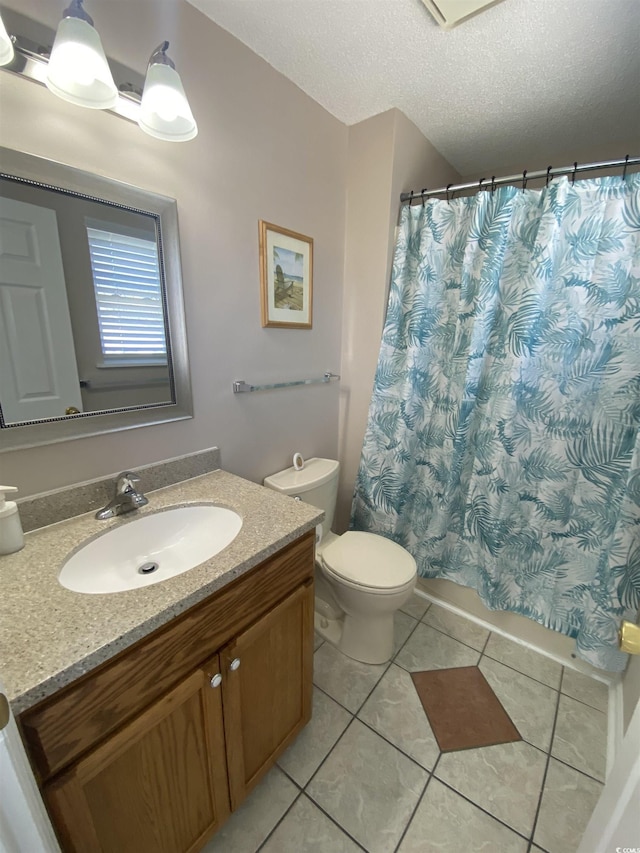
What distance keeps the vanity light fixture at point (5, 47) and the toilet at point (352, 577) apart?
133 cm

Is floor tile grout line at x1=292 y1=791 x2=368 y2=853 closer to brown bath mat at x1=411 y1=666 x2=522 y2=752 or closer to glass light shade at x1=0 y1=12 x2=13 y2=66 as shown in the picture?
brown bath mat at x1=411 y1=666 x2=522 y2=752

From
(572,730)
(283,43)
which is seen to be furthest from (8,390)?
(572,730)

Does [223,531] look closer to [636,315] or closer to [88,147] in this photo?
[88,147]

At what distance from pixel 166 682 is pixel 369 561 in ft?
3.07

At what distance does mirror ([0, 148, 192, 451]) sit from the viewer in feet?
2.76

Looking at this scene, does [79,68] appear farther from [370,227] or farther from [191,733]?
[191,733]

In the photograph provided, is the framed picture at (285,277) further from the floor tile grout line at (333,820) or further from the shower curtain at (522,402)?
the floor tile grout line at (333,820)

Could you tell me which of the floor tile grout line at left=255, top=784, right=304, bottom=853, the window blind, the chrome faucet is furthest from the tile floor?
the window blind

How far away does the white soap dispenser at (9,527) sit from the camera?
80cm

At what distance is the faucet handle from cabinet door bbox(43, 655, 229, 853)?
1.66 ft

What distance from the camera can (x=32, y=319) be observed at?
2.87 feet

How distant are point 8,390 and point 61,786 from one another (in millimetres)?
800

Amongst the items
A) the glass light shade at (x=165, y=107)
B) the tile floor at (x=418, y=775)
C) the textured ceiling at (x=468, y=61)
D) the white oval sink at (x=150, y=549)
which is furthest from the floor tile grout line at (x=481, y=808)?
the textured ceiling at (x=468, y=61)

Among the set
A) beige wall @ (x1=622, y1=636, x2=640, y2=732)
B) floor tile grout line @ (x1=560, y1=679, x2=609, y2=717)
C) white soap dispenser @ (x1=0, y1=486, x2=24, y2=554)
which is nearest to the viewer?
white soap dispenser @ (x1=0, y1=486, x2=24, y2=554)
